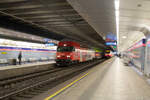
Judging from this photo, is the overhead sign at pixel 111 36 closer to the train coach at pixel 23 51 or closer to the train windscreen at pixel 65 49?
the train windscreen at pixel 65 49

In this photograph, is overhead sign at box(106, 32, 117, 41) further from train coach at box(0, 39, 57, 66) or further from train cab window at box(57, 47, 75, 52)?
train coach at box(0, 39, 57, 66)

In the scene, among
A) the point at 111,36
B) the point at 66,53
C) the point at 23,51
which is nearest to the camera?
the point at 66,53

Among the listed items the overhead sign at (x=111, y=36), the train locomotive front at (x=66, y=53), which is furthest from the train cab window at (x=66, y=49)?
the overhead sign at (x=111, y=36)

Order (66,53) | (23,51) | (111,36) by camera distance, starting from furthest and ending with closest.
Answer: (111,36)
(23,51)
(66,53)

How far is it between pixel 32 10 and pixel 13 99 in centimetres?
853

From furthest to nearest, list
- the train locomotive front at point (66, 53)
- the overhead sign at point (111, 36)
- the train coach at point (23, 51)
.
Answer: the overhead sign at point (111, 36), the train locomotive front at point (66, 53), the train coach at point (23, 51)

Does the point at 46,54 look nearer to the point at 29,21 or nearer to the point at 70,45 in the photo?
the point at 70,45

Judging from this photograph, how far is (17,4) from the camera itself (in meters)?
10.7

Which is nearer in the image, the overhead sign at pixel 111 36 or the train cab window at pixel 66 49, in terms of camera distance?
the train cab window at pixel 66 49

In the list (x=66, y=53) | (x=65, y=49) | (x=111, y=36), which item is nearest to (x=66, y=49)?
(x=65, y=49)

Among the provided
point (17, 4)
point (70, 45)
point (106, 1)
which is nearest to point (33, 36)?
point (70, 45)

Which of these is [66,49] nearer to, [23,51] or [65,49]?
[65,49]

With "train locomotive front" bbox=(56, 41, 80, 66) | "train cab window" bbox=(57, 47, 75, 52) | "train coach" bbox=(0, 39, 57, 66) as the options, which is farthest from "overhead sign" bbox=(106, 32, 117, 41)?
"train coach" bbox=(0, 39, 57, 66)

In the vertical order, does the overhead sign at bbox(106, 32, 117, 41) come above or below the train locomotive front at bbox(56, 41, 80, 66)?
above
